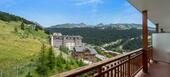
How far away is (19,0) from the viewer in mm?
51906

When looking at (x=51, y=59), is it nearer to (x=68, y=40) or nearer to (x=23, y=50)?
(x=68, y=40)

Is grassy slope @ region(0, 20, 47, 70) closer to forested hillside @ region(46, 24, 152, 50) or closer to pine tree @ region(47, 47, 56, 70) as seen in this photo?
pine tree @ region(47, 47, 56, 70)

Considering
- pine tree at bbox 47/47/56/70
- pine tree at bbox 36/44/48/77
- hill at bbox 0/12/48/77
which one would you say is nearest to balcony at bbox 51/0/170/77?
pine tree at bbox 47/47/56/70

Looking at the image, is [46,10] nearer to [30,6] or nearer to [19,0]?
[30,6]

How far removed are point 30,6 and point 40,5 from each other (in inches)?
102

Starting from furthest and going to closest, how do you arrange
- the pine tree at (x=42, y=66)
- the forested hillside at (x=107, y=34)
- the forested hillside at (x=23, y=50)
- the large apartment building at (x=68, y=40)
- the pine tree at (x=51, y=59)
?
the forested hillside at (x=23, y=50) → the pine tree at (x=51, y=59) → the pine tree at (x=42, y=66) → the large apartment building at (x=68, y=40) → the forested hillside at (x=107, y=34)

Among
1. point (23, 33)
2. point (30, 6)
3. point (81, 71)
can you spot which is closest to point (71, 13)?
point (30, 6)

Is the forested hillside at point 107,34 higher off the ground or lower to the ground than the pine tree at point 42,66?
higher

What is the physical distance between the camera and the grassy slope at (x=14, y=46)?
97.7 ft

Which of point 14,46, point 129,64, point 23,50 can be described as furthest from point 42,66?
point 129,64

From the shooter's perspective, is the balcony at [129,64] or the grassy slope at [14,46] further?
the grassy slope at [14,46]

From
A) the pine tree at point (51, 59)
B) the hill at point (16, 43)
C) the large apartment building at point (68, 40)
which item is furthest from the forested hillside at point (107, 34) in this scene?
the hill at point (16, 43)

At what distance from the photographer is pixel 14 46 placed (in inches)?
1191

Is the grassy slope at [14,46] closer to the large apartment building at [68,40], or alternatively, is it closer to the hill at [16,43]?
the hill at [16,43]
